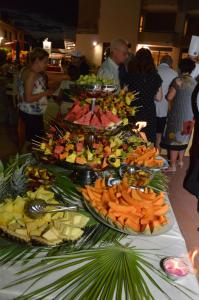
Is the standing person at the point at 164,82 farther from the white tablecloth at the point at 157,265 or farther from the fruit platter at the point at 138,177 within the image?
the white tablecloth at the point at 157,265

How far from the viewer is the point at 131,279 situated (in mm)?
1021

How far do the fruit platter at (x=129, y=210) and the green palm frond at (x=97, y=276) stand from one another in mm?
89

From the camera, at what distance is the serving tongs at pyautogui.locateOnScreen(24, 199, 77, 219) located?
1192 millimetres

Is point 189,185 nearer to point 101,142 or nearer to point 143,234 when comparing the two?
point 101,142

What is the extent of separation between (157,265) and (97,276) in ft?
0.82

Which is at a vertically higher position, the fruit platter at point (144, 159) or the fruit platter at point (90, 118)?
the fruit platter at point (90, 118)

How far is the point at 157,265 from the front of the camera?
1.16 meters

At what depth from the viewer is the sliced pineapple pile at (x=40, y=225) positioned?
44.3 inches

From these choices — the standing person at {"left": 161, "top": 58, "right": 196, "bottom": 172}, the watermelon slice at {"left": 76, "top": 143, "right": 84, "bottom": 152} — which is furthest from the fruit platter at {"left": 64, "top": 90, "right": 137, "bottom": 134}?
the standing person at {"left": 161, "top": 58, "right": 196, "bottom": 172}

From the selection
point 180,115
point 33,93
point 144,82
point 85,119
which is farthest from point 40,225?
point 180,115

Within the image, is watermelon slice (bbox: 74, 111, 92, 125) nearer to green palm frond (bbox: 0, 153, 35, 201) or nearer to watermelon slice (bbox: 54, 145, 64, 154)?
watermelon slice (bbox: 54, 145, 64, 154)

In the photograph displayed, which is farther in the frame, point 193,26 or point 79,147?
point 193,26

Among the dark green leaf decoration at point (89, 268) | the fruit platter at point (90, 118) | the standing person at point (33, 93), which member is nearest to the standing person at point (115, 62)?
the standing person at point (33, 93)

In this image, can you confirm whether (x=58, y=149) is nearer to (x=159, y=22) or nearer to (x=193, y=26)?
(x=193, y=26)
